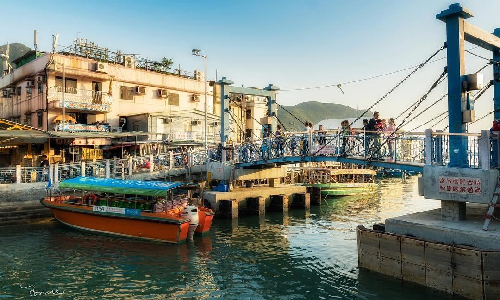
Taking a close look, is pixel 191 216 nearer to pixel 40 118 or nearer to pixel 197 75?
pixel 40 118

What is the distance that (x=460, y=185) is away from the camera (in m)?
12.3

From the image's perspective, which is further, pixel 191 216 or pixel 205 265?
pixel 191 216

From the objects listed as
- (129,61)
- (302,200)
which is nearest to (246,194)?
(302,200)

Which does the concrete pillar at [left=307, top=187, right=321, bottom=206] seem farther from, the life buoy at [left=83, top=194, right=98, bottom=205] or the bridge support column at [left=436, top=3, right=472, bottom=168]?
the bridge support column at [left=436, top=3, right=472, bottom=168]

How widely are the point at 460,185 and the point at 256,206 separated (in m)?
16.5

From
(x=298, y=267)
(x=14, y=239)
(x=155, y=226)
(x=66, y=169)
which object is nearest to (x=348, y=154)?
(x=298, y=267)

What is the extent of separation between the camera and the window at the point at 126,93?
1588 inches

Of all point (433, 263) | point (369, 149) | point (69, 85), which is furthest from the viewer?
point (69, 85)

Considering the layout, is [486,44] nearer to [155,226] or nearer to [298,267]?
[298,267]

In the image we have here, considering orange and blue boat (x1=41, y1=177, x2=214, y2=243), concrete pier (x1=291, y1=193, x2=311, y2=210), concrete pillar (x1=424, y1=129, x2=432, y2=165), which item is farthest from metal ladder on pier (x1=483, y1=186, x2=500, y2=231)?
concrete pier (x1=291, y1=193, x2=311, y2=210)

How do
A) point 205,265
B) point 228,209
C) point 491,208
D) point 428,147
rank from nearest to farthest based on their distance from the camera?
1. point 491,208
2. point 428,147
3. point 205,265
4. point 228,209

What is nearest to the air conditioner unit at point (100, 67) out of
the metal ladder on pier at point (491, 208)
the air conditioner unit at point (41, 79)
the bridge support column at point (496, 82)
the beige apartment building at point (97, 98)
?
the beige apartment building at point (97, 98)

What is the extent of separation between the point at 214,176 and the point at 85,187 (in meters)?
8.94

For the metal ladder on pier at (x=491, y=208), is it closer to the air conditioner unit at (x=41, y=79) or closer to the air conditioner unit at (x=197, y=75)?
the air conditioner unit at (x=41, y=79)
